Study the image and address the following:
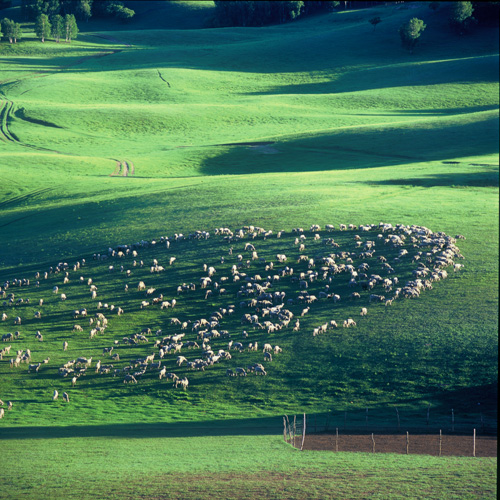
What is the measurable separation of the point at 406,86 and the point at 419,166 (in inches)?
2593

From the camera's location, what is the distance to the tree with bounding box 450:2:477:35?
157875 mm

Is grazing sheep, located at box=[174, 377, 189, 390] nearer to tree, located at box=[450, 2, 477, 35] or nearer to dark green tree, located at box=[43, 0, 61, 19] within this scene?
tree, located at box=[450, 2, 477, 35]

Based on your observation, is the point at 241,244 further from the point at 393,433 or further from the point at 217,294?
the point at 393,433

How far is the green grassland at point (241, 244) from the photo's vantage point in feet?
93.7

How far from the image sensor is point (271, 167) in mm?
83938

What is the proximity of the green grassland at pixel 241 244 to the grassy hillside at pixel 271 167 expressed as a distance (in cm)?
22

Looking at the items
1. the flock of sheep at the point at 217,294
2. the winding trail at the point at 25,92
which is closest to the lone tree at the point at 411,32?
the winding trail at the point at 25,92

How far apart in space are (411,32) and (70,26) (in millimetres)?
95753

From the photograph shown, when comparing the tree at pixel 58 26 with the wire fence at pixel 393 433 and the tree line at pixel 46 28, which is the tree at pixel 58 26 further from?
the wire fence at pixel 393 433

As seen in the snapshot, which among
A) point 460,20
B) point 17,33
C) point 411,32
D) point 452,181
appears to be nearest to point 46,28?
point 17,33

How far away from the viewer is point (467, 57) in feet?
500

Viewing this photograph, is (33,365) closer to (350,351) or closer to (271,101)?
(350,351)

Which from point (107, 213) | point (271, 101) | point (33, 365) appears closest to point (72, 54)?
point (271, 101)

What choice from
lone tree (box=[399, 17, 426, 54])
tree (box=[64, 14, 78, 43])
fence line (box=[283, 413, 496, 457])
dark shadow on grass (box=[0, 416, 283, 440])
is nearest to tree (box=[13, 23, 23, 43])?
tree (box=[64, 14, 78, 43])
